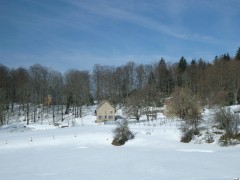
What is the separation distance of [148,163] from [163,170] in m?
4.11

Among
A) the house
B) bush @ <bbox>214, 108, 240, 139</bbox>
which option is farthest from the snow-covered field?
the house

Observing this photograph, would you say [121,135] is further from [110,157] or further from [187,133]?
[110,157]

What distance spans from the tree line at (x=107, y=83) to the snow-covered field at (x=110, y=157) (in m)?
31.2

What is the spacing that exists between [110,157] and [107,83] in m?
69.2

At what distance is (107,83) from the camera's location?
10800 cm

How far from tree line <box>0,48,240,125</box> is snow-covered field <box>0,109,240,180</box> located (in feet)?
102

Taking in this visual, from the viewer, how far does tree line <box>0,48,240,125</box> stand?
86750mm

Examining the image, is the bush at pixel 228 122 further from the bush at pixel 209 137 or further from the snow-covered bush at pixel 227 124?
the bush at pixel 209 137

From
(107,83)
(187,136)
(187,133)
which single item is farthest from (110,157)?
(107,83)

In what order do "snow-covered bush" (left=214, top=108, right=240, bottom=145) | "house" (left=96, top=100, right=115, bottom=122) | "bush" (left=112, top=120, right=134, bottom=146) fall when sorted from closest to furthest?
"snow-covered bush" (left=214, top=108, right=240, bottom=145) < "bush" (left=112, top=120, right=134, bottom=146) < "house" (left=96, top=100, right=115, bottom=122)

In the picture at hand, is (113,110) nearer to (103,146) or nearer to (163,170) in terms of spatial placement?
(103,146)

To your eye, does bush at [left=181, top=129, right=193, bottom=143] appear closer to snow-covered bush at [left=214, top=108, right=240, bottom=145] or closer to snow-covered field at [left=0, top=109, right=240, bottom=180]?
snow-covered field at [left=0, top=109, right=240, bottom=180]

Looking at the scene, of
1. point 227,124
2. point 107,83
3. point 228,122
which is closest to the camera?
point 227,124

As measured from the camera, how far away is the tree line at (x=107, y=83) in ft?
285
